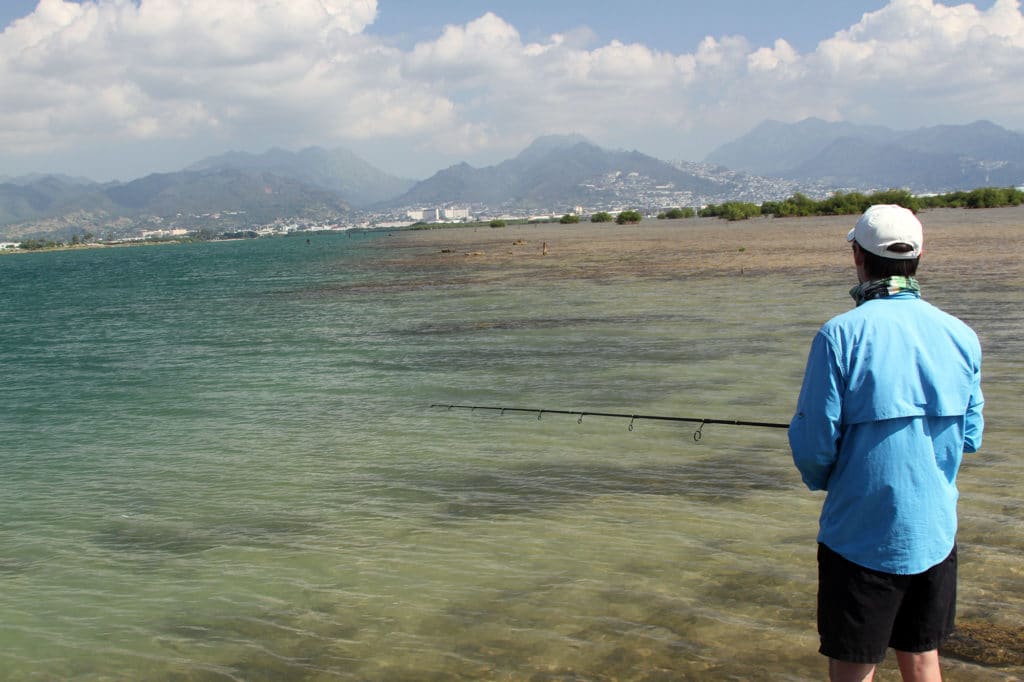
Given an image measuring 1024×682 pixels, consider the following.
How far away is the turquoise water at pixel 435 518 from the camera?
242 inches

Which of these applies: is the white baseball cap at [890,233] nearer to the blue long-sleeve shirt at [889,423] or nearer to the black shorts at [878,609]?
the blue long-sleeve shirt at [889,423]

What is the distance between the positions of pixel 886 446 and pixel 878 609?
693 millimetres

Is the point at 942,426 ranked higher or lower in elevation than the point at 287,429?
higher

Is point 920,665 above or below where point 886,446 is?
below

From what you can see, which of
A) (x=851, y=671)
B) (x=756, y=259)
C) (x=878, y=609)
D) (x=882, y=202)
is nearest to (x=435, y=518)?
(x=851, y=671)

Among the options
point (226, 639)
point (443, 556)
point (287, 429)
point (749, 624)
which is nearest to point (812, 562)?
point (749, 624)

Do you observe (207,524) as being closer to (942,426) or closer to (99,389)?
(942,426)

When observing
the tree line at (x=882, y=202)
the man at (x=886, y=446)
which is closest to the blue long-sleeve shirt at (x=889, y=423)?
the man at (x=886, y=446)

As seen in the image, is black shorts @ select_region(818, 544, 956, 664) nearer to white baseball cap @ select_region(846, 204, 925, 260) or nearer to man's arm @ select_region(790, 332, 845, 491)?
man's arm @ select_region(790, 332, 845, 491)

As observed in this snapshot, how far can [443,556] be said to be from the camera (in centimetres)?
789

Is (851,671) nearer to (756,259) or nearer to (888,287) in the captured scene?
(888,287)

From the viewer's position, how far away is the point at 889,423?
336 cm

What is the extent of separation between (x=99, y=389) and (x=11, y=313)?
27.8 metres

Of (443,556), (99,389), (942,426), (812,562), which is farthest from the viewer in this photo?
(99,389)
